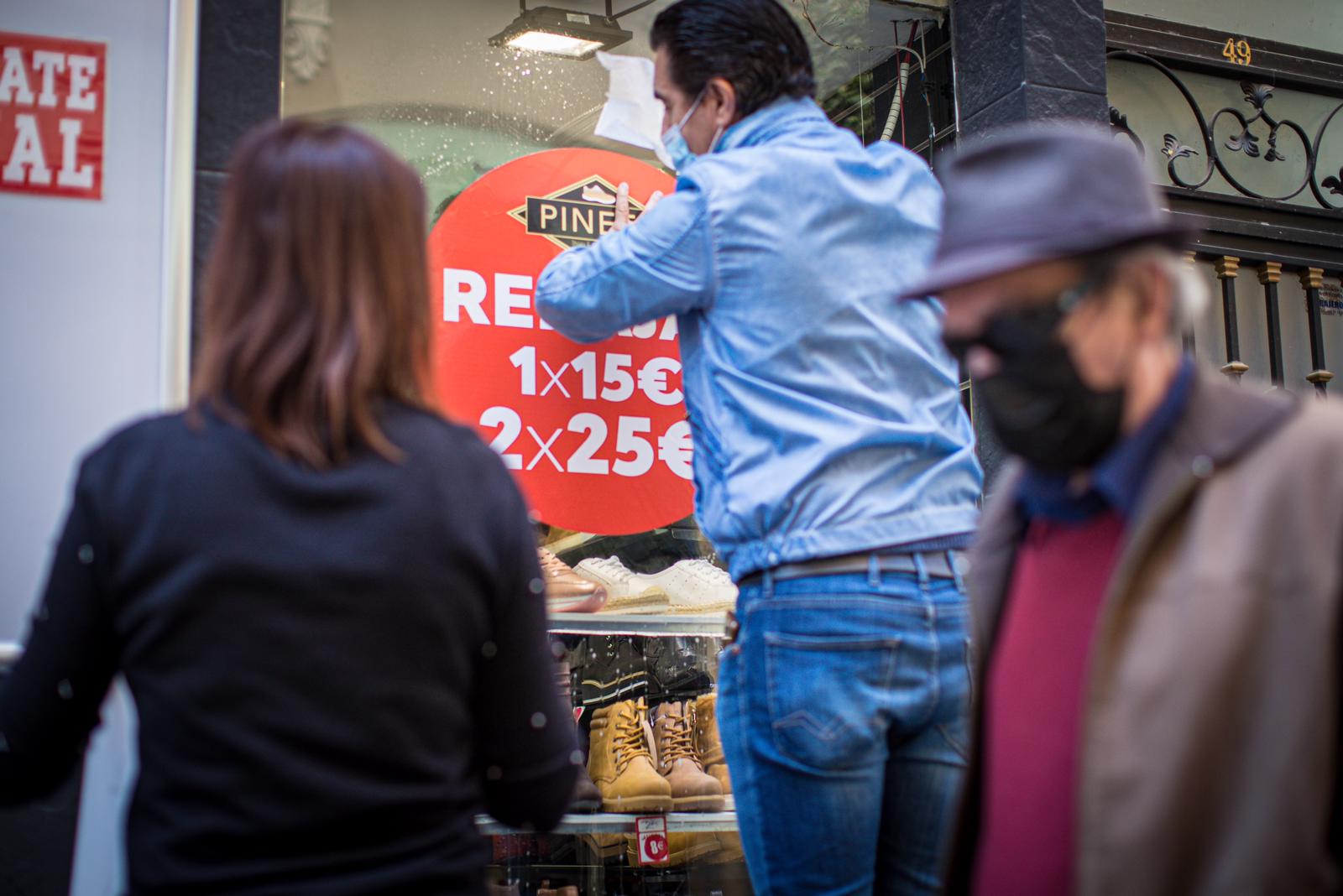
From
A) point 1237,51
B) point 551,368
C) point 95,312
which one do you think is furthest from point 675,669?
point 1237,51

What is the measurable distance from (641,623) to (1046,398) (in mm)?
2318


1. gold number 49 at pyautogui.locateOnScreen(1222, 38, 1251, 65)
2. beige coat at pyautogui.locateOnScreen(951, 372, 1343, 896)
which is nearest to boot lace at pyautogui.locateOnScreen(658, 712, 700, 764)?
beige coat at pyautogui.locateOnScreen(951, 372, 1343, 896)

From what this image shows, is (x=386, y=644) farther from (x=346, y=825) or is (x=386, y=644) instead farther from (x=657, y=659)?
(x=657, y=659)

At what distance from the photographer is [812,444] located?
8.20 feet

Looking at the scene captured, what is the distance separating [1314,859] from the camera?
50.0 inches

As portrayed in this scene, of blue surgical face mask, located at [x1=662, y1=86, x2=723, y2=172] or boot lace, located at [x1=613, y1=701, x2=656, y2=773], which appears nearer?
blue surgical face mask, located at [x1=662, y1=86, x2=723, y2=172]

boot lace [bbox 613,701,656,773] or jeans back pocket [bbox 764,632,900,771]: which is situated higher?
jeans back pocket [bbox 764,632,900,771]

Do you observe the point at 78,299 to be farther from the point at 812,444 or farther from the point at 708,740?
the point at 708,740

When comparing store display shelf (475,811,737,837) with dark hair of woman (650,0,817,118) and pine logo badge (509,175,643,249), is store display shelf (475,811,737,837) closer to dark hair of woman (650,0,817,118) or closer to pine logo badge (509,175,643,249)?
pine logo badge (509,175,643,249)

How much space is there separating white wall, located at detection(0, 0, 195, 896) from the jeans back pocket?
53.1 inches

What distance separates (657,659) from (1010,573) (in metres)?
2.14

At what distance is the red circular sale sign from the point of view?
3531 millimetres

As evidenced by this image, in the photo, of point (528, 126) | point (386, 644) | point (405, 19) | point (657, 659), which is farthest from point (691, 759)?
point (386, 644)

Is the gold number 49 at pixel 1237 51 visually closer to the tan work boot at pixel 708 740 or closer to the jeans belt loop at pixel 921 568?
the tan work boot at pixel 708 740
